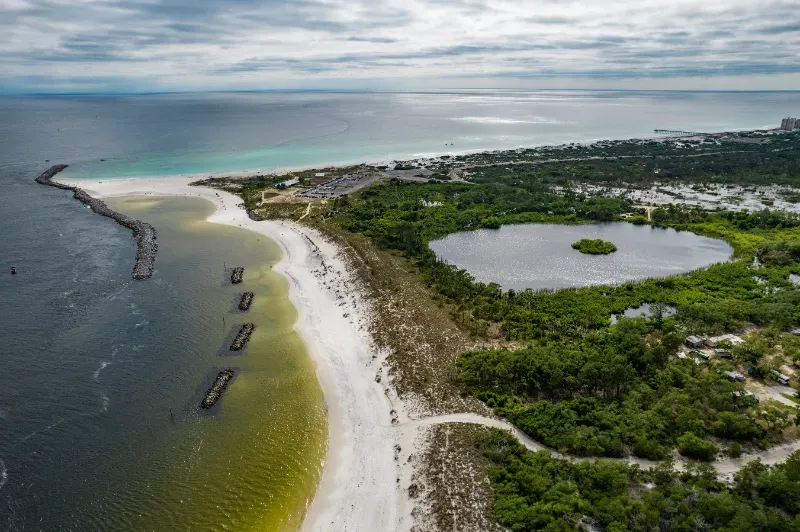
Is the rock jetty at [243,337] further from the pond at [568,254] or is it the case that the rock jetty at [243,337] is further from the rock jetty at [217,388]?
the pond at [568,254]

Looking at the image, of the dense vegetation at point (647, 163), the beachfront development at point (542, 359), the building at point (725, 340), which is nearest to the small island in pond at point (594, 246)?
the beachfront development at point (542, 359)

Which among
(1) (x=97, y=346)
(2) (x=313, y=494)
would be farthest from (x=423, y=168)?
(2) (x=313, y=494)

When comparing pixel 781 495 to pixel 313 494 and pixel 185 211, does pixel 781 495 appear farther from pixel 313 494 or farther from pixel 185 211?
pixel 185 211

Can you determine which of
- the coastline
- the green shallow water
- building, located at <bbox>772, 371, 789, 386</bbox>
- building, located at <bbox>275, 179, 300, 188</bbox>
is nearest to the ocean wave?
the green shallow water

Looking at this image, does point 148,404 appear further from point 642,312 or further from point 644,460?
point 642,312

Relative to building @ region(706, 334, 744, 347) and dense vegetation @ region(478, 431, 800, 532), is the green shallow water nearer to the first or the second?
dense vegetation @ region(478, 431, 800, 532)

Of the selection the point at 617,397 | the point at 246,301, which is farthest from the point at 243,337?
the point at 617,397
